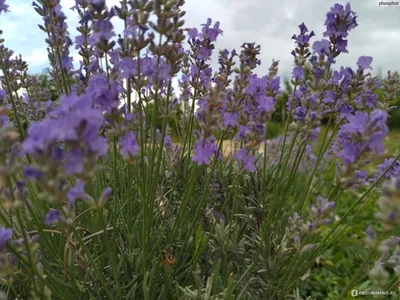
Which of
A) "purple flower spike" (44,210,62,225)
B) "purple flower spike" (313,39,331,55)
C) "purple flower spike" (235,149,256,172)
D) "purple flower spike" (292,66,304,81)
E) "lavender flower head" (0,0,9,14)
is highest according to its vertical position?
"lavender flower head" (0,0,9,14)

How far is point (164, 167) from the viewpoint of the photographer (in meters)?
2.57

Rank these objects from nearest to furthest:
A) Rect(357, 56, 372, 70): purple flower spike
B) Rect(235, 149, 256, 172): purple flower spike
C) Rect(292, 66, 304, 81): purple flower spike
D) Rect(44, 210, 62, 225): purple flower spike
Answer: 1. Rect(44, 210, 62, 225): purple flower spike
2. Rect(235, 149, 256, 172): purple flower spike
3. Rect(357, 56, 372, 70): purple flower spike
4. Rect(292, 66, 304, 81): purple flower spike

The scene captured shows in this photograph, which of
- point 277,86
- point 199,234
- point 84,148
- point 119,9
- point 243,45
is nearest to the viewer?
point 84,148

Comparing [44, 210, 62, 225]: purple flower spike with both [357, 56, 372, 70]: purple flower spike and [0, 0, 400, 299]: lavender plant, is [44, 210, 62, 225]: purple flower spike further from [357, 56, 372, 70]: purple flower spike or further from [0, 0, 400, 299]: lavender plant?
[357, 56, 372, 70]: purple flower spike

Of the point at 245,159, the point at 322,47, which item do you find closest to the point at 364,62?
the point at 322,47

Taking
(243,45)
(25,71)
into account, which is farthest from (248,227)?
(25,71)

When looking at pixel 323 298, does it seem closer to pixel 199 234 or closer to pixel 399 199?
pixel 199 234

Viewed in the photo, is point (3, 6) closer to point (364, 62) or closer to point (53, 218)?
point (53, 218)

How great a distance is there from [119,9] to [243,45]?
0.84 m

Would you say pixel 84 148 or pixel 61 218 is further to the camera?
pixel 61 218

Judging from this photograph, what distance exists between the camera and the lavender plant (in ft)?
3.48

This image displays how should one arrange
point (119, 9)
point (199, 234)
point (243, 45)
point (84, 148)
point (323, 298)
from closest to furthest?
point (84, 148) < point (119, 9) < point (199, 234) < point (243, 45) < point (323, 298)

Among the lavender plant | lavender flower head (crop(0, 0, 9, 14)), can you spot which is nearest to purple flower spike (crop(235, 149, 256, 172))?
the lavender plant

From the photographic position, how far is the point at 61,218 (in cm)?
108
